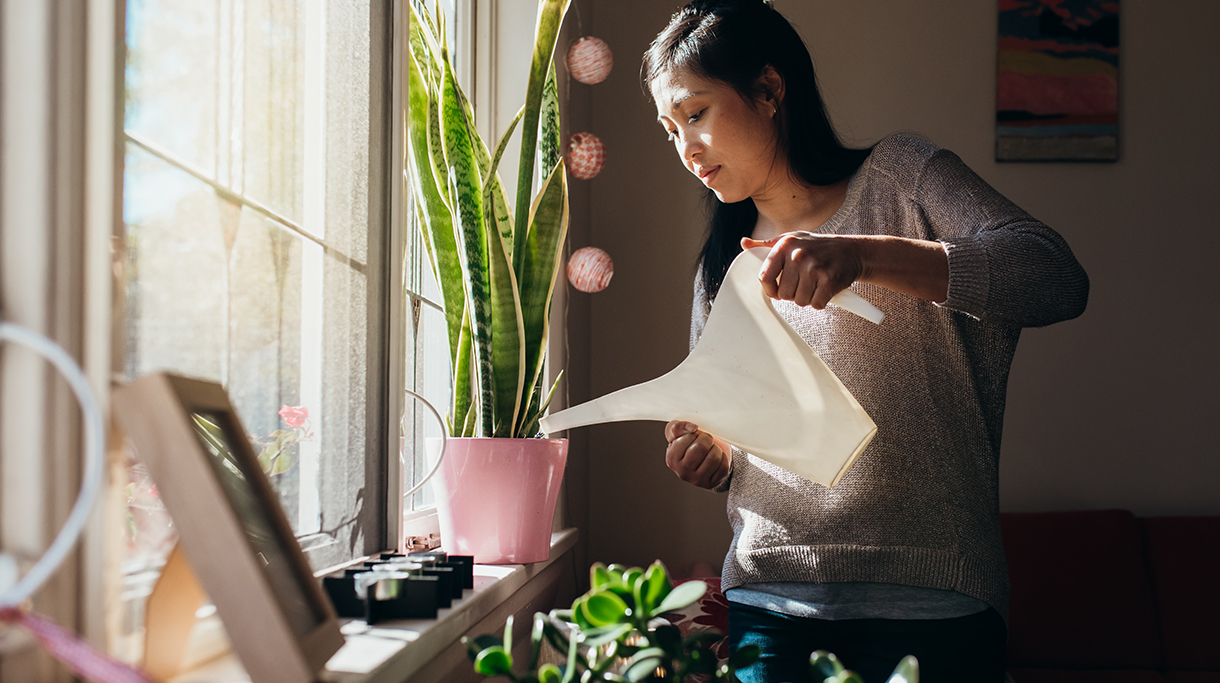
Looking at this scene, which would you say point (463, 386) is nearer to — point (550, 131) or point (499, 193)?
point (499, 193)

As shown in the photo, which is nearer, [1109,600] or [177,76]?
[177,76]

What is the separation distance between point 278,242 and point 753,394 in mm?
543

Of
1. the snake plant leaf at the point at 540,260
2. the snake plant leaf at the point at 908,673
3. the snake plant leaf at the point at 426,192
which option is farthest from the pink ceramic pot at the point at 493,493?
the snake plant leaf at the point at 908,673

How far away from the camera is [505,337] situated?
1.20 m

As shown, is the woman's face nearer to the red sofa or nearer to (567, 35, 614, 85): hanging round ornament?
(567, 35, 614, 85): hanging round ornament

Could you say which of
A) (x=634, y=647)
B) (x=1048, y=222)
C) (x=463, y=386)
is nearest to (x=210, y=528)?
(x=634, y=647)

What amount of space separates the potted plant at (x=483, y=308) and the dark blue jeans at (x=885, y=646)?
16.0 inches

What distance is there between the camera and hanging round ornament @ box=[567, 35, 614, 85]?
2.10 meters

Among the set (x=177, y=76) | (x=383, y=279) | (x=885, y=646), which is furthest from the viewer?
(x=383, y=279)

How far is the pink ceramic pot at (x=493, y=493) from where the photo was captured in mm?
1153

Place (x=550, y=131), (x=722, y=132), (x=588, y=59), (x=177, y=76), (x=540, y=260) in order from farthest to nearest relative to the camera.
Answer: (x=588, y=59) → (x=550, y=131) → (x=540, y=260) → (x=722, y=132) → (x=177, y=76)

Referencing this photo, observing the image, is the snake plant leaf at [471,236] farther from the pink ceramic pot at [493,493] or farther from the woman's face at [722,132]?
the woman's face at [722,132]

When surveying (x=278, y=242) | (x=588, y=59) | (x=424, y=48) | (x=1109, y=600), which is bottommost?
(x=1109, y=600)

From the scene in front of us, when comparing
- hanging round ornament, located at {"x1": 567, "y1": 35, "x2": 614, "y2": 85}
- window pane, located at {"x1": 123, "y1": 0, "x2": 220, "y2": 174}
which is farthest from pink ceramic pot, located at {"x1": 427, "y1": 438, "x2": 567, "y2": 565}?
hanging round ornament, located at {"x1": 567, "y1": 35, "x2": 614, "y2": 85}
